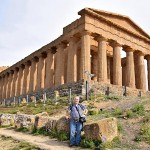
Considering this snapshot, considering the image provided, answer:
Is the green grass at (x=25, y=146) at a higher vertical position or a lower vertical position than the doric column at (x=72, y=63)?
lower

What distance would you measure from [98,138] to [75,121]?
1.35 m

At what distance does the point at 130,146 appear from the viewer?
11336 mm

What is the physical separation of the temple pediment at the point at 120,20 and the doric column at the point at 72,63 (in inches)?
176

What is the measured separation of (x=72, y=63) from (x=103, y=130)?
3051 cm

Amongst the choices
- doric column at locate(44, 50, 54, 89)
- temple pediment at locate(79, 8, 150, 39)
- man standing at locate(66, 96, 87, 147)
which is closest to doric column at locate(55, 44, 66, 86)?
doric column at locate(44, 50, 54, 89)

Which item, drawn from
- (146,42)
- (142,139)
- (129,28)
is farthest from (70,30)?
(142,139)

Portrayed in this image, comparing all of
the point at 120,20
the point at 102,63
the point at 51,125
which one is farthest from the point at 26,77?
the point at 51,125

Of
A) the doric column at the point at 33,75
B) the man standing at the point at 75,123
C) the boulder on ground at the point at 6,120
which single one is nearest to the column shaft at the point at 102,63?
the doric column at the point at 33,75

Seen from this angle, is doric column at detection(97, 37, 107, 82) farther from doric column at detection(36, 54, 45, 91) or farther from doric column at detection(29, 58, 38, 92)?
doric column at detection(29, 58, 38, 92)

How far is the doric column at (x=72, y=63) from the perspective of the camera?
4121cm

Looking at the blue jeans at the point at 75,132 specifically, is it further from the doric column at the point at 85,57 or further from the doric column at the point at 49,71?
the doric column at the point at 49,71

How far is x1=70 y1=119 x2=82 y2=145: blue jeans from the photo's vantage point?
40.1 ft

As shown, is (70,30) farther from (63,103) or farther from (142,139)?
(142,139)

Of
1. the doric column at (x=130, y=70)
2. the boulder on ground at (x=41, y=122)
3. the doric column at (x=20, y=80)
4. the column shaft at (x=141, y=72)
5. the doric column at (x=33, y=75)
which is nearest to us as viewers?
the boulder on ground at (x=41, y=122)
